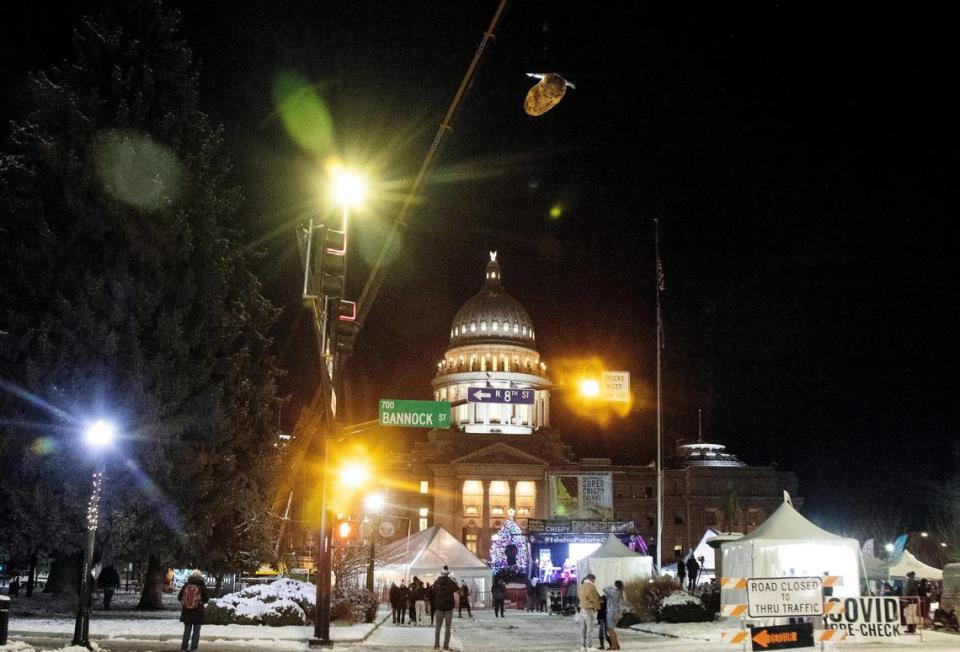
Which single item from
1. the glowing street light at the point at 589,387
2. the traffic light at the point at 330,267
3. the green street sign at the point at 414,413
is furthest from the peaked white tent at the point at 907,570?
the traffic light at the point at 330,267

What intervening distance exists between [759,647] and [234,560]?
17.0 m

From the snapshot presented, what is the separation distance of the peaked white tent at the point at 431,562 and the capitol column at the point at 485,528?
201 ft

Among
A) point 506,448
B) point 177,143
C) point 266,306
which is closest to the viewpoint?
point 177,143

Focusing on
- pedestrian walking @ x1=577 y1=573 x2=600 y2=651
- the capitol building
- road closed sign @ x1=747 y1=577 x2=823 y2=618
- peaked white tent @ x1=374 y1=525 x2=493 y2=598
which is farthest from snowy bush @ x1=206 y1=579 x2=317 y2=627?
the capitol building

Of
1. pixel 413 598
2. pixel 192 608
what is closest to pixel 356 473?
pixel 413 598

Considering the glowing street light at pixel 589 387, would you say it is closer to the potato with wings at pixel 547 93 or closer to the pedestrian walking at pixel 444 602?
the pedestrian walking at pixel 444 602

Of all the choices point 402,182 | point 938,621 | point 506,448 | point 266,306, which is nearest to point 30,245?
point 266,306

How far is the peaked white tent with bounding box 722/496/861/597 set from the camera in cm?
2539

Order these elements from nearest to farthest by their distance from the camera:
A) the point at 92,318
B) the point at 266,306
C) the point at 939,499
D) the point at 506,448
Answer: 1. the point at 92,318
2. the point at 266,306
3. the point at 939,499
4. the point at 506,448

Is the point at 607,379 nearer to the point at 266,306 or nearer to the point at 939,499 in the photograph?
the point at 266,306

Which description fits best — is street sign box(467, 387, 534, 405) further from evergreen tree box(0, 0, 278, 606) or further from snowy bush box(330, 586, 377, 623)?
evergreen tree box(0, 0, 278, 606)

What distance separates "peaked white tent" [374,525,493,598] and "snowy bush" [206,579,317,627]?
613 inches

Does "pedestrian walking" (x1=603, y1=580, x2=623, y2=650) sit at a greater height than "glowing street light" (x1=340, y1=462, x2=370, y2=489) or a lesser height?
lesser

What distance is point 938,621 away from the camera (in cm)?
2452
